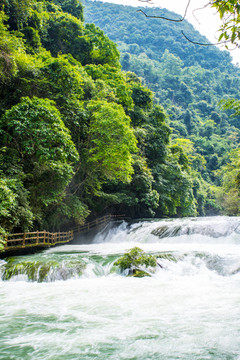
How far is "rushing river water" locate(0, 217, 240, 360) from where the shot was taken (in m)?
3.71

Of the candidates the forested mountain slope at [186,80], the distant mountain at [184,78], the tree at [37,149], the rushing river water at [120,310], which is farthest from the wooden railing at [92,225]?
the distant mountain at [184,78]

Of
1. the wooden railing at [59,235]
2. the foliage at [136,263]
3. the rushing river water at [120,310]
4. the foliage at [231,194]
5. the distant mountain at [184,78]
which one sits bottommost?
the rushing river water at [120,310]

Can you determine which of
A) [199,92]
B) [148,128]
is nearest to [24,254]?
[148,128]

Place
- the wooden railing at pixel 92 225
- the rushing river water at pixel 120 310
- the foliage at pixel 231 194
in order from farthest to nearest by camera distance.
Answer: the foliage at pixel 231 194 → the wooden railing at pixel 92 225 → the rushing river water at pixel 120 310

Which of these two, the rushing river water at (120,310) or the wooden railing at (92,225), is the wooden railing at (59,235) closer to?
the wooden railing at (92,225)

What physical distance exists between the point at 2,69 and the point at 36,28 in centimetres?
1043

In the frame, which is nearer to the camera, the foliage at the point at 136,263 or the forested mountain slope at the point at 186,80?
the foliage at the point at 136,263

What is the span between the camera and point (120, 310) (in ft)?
17.4

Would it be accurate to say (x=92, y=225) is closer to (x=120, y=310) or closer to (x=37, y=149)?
(x=37, y=149)

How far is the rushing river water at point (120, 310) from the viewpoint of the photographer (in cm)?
371

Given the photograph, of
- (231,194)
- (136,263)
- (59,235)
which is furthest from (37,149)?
(231,194)

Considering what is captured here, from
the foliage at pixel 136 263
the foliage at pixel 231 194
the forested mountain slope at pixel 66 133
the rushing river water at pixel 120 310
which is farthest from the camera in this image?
the foliage at pixel 231 194

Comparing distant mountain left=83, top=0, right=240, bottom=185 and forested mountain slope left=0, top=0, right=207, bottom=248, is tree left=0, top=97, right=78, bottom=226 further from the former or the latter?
distant mountain left=83, top=0, right=240, bottom=185

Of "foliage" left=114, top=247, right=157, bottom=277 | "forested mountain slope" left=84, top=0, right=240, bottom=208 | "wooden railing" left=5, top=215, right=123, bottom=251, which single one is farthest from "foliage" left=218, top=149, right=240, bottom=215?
"foliage" left=114, top=247, right=157, bottom=277
